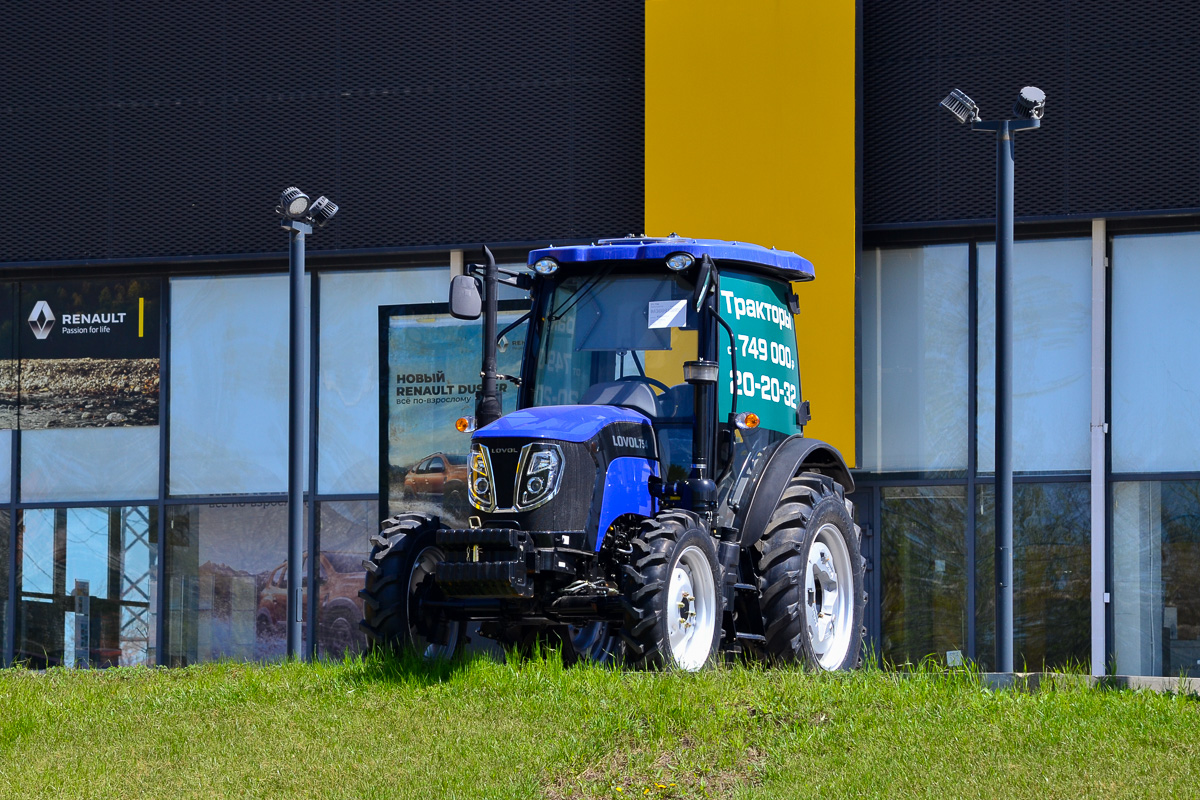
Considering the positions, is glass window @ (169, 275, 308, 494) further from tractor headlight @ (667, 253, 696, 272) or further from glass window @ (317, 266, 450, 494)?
tractor headlight @ (667, 253, 696, 272)

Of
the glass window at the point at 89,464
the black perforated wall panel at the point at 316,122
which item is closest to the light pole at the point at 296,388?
the black perforated wall panel at the point at 316,122

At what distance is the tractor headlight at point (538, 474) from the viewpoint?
28.9ft

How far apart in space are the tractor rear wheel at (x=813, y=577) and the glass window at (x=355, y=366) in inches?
345

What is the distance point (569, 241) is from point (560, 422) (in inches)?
347

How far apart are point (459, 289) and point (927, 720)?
3.75 m

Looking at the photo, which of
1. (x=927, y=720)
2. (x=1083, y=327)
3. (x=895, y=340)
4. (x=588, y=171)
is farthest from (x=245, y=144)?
(x=927, y=720)

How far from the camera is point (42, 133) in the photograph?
19172 millimetres

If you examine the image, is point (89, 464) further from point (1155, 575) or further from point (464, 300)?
point (1155, 575)

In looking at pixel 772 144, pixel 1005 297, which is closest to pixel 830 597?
pixel 1005 297

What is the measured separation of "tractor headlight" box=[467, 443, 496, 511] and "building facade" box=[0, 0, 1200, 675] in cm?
814

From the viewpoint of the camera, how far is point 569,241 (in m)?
17.7

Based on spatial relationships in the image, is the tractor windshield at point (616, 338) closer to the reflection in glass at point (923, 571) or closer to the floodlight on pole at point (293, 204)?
the floodlight on pole at point (293, 204)

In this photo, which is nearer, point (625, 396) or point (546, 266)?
point (625, 396)

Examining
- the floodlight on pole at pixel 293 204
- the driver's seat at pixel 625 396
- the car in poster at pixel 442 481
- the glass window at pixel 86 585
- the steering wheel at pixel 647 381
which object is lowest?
the glass window at pixel 86 585
